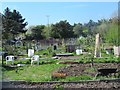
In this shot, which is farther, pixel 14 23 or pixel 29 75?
pixel 14 23

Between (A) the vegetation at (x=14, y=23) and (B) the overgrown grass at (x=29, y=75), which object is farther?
(A) the vegetation at (x=14, y=23)

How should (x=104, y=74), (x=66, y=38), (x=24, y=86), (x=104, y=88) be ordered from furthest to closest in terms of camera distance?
(x=66, y=38), (x=104, y=74), (x=24, y=86), (x=104, y=88)

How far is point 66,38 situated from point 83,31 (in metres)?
3.17

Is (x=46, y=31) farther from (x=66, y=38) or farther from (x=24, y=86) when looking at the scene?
(x=24, y=86)

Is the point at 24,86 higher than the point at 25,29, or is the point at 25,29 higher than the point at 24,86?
the point at 25,29

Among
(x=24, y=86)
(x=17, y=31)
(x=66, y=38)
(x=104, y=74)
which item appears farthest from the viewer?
(x=66, y=38)

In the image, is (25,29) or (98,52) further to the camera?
(25,29)

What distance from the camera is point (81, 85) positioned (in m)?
5.85

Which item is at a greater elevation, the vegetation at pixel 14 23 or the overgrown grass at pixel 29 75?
the vegetation at pixel 14 23

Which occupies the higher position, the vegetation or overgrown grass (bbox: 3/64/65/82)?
the vegetation

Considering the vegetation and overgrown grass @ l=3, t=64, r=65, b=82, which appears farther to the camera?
the vegetation

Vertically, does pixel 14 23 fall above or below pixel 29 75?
above

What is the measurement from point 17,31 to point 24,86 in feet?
88.2

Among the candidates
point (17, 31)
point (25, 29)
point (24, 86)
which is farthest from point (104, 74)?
point (25, 29)
